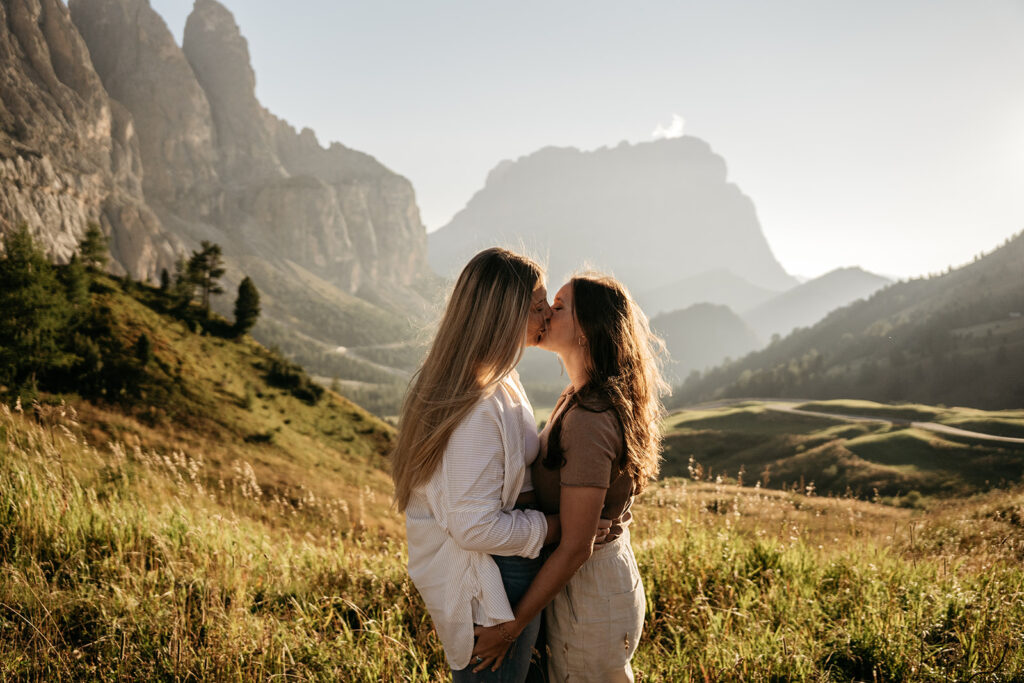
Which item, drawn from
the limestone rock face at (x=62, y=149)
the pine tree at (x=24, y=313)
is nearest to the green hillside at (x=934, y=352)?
the pine tree at (x=24, y=313)

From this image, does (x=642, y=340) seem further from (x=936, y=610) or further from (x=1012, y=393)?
(x=1012, y=393)

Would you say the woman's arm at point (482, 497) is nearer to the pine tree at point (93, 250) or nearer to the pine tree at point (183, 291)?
the pine tree at point (93, 250)

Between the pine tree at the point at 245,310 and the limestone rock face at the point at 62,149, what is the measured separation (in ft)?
44.3

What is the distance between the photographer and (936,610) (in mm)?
3604

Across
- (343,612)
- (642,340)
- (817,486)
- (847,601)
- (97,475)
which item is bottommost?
(817,486)

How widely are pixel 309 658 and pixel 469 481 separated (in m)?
2.22

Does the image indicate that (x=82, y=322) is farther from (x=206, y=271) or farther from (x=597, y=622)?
(x=597, y=622)

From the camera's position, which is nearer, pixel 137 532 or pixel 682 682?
pixel 682 682

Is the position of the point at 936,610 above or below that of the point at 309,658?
above

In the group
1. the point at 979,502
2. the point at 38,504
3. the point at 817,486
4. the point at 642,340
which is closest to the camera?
the point at 642,340

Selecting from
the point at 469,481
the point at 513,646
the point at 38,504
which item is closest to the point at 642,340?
the point at 469,481

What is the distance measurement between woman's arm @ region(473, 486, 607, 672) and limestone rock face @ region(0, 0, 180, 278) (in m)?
20.1

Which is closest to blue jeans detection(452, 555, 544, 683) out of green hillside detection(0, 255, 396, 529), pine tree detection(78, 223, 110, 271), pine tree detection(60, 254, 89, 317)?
green hillside detection(0, 255, 396, 529)

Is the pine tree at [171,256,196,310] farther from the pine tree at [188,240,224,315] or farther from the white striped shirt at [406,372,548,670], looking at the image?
the white striped shirt at [406,372,548,670]
